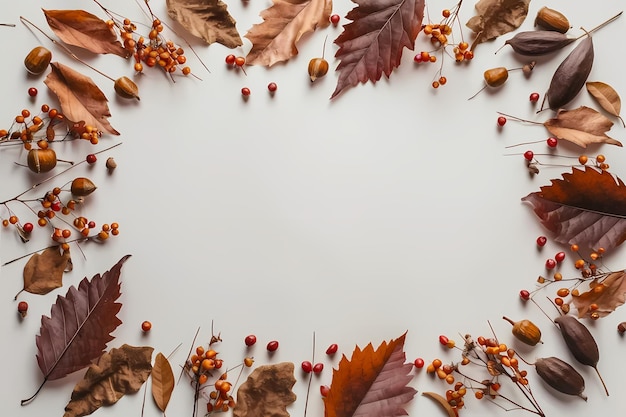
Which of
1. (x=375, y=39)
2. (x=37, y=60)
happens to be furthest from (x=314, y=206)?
(x=37, y=60)

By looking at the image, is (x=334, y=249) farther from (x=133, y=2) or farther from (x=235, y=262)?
(x=133, y=2)

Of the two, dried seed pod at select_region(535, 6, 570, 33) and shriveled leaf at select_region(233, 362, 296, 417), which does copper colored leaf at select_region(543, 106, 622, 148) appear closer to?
dried seed pod at select_region(535, 6, 570, 33)

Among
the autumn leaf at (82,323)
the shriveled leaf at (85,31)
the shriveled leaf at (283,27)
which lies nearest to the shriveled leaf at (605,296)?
the shriveled leaf at (283,27)

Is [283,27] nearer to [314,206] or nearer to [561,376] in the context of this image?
[314,206]

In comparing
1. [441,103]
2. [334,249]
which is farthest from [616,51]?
[334,249]

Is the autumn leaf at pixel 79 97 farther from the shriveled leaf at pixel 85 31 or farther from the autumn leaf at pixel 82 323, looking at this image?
the autumn leaf at pixel 82 323

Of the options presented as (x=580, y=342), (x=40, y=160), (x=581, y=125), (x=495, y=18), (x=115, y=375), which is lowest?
(x=115, y=375)
